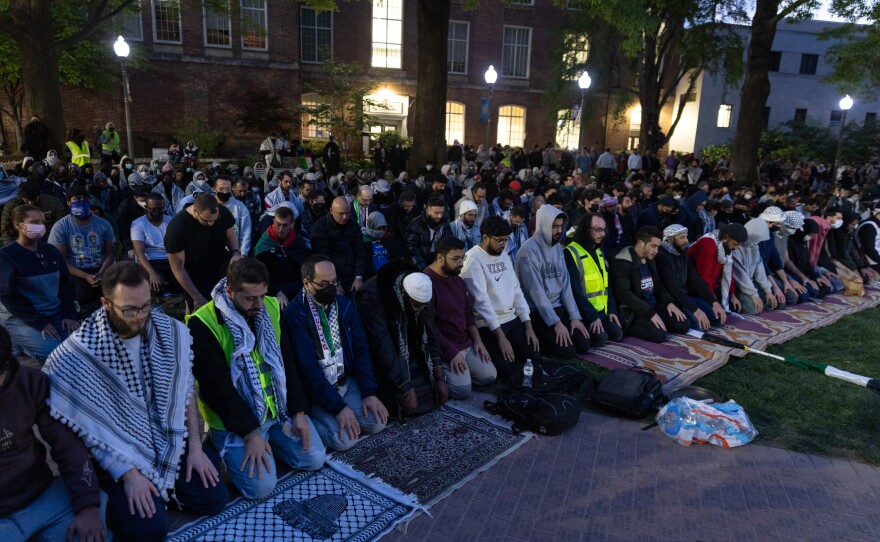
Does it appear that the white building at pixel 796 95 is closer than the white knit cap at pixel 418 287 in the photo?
No

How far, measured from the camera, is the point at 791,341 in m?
7.63

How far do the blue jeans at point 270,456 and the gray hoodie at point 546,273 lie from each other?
319 centimetres

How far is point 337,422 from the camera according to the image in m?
4.49

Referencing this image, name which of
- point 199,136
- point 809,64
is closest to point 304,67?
point 199,136

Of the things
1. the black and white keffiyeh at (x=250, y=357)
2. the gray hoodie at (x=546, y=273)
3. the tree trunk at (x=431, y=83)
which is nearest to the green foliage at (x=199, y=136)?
the tree trunk at (x=431, y=83)

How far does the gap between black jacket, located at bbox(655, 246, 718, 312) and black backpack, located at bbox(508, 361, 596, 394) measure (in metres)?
2.35

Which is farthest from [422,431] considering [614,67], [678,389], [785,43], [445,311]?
[785,43]

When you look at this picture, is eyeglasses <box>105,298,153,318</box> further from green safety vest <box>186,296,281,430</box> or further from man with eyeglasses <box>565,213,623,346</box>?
man with eyeglasses <box>565,213,623,346</box>

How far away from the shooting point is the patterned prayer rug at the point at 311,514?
11.6 feet

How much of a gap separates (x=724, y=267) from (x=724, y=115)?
110 feet

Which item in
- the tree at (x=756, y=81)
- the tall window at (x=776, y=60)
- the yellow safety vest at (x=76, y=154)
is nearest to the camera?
the yellow safety vest at (x=76, y=154)

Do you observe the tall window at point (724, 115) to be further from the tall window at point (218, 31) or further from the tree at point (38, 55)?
the tree at point (38, 55)

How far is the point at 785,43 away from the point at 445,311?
42.0 metres

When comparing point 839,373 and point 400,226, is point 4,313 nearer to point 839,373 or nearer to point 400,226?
point 400,226
